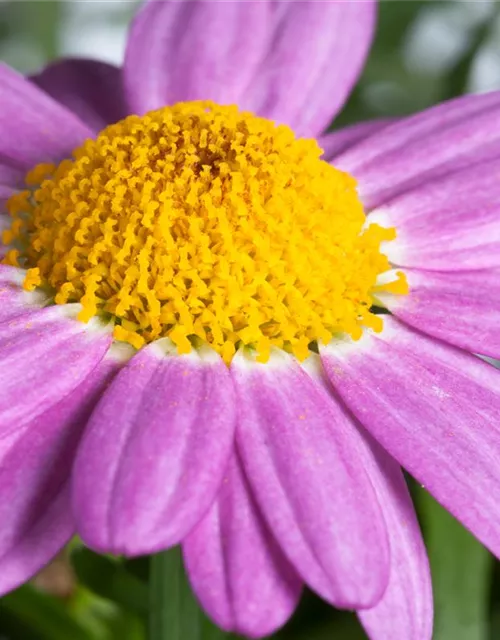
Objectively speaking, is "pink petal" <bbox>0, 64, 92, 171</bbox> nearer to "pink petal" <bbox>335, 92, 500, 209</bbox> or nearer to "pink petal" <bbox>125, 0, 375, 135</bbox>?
"pink petal" <bbox>125, 0, 375, 135</bbox>

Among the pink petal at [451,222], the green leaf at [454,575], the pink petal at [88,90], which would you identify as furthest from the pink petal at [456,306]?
the pink petal at [88,90]

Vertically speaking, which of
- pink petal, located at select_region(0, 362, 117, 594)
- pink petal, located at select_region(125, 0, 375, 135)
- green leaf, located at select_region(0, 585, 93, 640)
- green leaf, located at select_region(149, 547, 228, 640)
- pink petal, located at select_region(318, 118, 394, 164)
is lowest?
green leaf, located at select_region(0, 585, 93, 640)

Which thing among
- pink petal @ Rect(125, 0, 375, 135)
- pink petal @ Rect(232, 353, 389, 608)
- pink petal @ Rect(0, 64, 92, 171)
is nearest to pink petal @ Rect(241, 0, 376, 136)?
pink petal @ Rect(125, 0, 375, 135)

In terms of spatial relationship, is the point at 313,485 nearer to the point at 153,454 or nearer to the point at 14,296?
the point at 153,454

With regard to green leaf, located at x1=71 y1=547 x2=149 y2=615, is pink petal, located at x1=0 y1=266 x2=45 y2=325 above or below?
above

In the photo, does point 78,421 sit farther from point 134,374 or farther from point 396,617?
point 396,617

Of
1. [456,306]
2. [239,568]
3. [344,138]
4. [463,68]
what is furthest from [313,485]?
[463,68]

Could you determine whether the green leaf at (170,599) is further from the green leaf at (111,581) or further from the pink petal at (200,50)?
the pink petal at (200,50)
